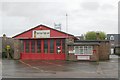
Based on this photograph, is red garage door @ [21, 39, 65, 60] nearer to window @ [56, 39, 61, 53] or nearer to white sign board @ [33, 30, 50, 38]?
window @ [56, 39, 61, 53]

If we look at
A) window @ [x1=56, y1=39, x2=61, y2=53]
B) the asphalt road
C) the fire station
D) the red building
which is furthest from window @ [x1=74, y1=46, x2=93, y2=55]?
the asphalt road

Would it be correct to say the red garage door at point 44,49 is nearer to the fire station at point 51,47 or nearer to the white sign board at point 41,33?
the fire station at point 51,47

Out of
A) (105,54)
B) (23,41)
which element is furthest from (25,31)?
(105,54)

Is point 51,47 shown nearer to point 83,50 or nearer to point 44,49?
point 44,49

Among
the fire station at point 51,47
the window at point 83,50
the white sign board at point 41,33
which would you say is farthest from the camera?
the white sign board at point 41,33

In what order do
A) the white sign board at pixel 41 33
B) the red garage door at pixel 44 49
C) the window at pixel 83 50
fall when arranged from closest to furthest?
the window at pixel 83 50 < the red garage door at pixel 44 49 < the white sign board at pixel 41 33

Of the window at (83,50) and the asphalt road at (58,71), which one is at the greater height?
the window at (83,50)

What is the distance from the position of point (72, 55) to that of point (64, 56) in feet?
4.67

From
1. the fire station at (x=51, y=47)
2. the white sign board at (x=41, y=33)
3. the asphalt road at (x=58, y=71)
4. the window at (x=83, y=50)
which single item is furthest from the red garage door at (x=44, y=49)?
the asphalt road at (x=58, y=71)

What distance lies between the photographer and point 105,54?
36.6 m

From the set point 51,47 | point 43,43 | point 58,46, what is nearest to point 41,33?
point 43,43

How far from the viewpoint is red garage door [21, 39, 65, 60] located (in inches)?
1358

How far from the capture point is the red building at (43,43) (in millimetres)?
34531

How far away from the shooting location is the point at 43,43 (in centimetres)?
3522
